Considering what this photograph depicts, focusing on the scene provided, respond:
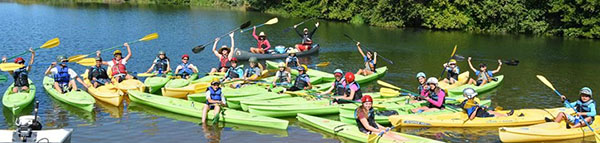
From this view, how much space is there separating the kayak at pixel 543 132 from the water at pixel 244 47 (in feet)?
2.30

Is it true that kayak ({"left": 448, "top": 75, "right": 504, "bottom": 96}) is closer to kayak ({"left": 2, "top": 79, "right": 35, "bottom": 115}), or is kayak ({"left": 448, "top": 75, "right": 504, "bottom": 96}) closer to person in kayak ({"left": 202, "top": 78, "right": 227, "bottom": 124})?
person in kayak ({"left": 202, "top": 78, "right": 227, "bottom": 124})

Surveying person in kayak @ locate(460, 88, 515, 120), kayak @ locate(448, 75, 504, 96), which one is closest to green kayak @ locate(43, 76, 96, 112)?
person in kayak @ locate(460, 88, 515, 120)

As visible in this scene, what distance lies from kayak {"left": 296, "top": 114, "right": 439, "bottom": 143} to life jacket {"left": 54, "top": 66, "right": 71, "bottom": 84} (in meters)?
6.66

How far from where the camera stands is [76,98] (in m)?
14.6

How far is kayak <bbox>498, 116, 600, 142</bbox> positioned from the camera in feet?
40.0

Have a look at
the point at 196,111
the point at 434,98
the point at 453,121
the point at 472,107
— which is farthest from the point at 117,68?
the point at 472,107

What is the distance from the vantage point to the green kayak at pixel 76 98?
14164mm

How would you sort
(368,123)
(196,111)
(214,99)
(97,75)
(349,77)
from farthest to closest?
(97,75), (349,77), (196,111), (214,99), (368,123)

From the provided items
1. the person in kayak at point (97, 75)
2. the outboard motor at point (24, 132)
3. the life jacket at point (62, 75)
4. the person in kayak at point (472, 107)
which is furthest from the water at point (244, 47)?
the outboard motor at point (24, 132)

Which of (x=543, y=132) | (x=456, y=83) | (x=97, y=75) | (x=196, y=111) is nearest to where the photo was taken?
(x=543, y=132)

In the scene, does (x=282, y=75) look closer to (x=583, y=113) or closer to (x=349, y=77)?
(x=349, y=77)

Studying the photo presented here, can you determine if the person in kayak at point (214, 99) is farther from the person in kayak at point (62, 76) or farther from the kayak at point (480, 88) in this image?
the kayak at point (480, 88)

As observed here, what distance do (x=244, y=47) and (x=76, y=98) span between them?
632 inches

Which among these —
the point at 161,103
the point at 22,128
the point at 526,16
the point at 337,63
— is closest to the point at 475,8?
the point at 526,16
